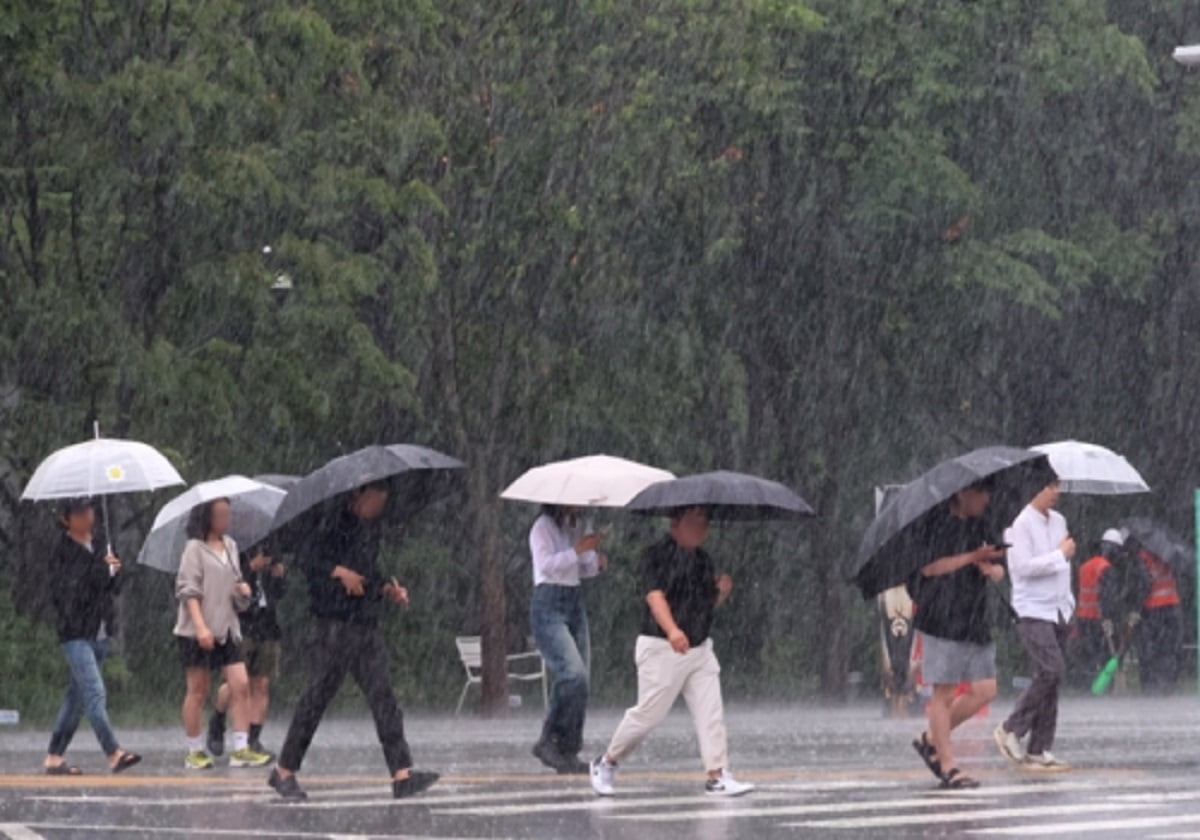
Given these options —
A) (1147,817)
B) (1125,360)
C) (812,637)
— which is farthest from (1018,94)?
(1147,817)

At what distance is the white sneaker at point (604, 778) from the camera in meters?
15.8

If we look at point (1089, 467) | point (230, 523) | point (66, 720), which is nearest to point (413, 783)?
point (66, 720)

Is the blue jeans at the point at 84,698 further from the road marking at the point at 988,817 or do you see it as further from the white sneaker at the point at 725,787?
the road marking at the point at 988,817

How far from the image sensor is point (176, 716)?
97.5 feet

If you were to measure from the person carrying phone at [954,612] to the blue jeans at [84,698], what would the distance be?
565cm

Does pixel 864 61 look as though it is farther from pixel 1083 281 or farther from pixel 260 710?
pixel 260 710

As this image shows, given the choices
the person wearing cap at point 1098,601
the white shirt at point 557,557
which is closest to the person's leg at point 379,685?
the white shirt at point 557,557

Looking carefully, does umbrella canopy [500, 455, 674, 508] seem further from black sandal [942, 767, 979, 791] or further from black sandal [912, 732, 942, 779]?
black sandal [942, 767, 979, 791]

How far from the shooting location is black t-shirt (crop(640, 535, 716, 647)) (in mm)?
15648

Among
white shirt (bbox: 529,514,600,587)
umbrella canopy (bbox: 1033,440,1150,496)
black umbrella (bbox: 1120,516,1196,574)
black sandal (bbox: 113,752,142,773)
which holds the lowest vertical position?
black sandal (bbox: 113,752,142,773)

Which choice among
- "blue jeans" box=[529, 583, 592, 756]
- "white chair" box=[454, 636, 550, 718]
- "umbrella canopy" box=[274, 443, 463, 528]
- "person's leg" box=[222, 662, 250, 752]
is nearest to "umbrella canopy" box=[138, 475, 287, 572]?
"person's leg" box=[222, 662, 250, 752]

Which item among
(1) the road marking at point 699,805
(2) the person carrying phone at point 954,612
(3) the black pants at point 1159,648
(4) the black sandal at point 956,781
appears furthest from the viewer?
(3) the black pants at point 1159,648

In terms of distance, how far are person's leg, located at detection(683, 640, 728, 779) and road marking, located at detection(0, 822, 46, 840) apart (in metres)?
3.73

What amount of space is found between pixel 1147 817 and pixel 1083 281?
20.7m
